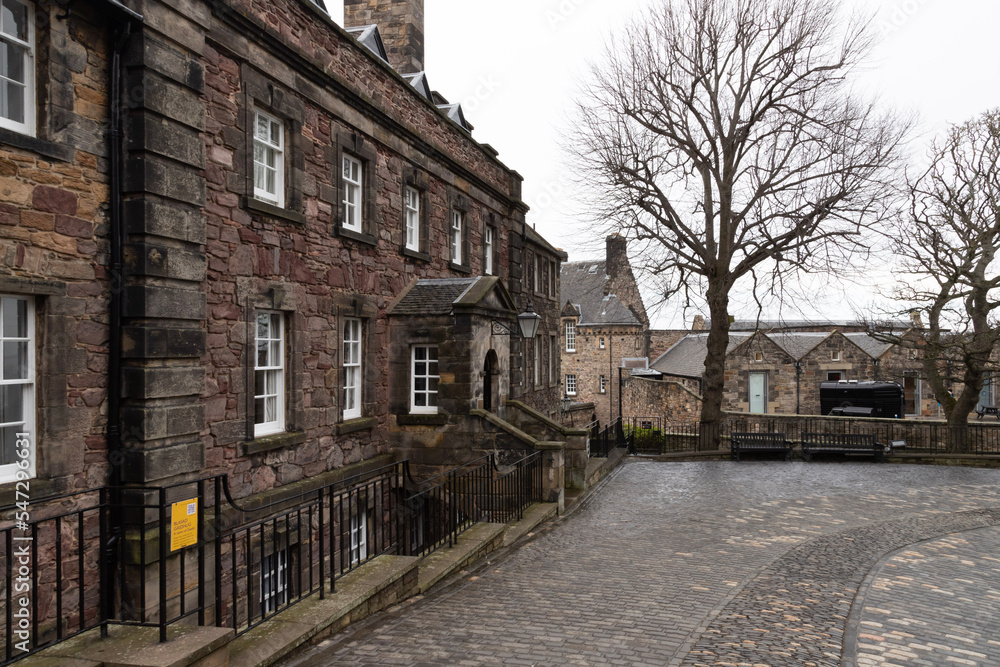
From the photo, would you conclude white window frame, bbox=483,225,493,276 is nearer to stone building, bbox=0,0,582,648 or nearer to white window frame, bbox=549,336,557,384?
stone building, bbox=0,0,582,648

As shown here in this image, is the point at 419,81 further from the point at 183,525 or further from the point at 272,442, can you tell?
the point at 183,525

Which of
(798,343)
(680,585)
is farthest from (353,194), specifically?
(798,343)

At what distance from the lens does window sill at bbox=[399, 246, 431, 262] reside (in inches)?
523

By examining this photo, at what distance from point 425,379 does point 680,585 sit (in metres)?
6.60

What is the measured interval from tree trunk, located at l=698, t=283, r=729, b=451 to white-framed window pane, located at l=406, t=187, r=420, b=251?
492 inches

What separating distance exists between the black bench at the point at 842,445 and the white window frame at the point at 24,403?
20446 millimetres

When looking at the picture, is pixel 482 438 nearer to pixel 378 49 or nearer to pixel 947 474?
pixel 378 49

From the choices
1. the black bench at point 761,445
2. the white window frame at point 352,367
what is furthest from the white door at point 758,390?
the white window frame at point 352,367

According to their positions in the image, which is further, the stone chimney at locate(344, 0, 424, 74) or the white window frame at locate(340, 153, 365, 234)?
the stone chimney at locate(344, 0, 424, 74)

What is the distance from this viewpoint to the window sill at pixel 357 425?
439 inches

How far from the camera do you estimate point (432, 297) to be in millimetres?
13141

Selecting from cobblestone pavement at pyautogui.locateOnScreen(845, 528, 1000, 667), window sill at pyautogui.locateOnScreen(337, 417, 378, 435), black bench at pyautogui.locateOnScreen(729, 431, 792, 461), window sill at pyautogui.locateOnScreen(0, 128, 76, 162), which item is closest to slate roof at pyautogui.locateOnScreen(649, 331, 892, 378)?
black bench at pyautogui.locateOnScreen(729, 431, 792, 461)

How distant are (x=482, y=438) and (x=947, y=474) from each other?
45.0ft

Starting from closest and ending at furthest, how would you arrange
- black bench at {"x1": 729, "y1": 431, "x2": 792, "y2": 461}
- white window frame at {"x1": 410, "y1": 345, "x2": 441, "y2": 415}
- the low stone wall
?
white window frame at {"x1": 410, "y1": 345, "x2": 441, "y2": 415} → black bench at {"x1": 729, "y1": 431, "x2": 792, "y2": 461} → the low stone wall
